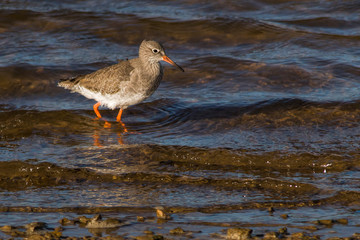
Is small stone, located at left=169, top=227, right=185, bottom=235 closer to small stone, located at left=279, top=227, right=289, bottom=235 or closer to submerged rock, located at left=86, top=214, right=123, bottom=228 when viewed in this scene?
submerged rock, located at left=86, top=214, right=123, bottom=228

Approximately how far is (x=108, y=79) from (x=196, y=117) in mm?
1855

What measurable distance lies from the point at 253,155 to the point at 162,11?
9526mm

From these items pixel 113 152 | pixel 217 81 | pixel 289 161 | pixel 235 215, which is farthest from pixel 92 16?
pixel 235 215

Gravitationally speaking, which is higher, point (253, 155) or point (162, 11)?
point (162, 11)

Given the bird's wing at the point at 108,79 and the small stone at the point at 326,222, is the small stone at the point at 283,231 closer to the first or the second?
the small stone at the point at 326,222

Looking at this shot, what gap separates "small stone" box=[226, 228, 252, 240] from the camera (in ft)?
19.1

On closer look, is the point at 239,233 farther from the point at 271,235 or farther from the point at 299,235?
the point at 299,235

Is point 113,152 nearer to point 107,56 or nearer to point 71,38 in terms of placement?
point 107,56

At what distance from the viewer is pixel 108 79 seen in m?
11.1

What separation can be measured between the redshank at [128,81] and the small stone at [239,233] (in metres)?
5.35

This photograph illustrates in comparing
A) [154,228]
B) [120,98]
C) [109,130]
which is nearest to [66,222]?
[154,228]

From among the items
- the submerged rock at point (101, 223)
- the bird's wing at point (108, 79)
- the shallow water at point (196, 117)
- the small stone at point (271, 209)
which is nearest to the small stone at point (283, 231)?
the shallow water at point (196, 117)

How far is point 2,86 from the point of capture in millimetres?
12766

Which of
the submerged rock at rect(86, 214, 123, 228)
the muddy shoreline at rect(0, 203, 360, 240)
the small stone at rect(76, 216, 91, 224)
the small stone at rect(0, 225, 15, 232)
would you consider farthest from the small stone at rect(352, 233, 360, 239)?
the small stone at rect(0, 225, 15, 232)
